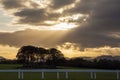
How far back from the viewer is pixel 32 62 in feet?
252

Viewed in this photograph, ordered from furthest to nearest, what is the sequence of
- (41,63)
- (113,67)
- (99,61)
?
(41,63), (99,61), (113,67)

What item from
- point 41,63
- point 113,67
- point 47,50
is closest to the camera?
point 113,67

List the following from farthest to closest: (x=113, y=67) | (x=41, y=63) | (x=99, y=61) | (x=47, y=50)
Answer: (x=47, y=50)
(x=41, y=63)
(x=99, y=61)
(x=113, y=67)

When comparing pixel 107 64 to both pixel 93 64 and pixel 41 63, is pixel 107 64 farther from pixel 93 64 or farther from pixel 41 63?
pixel 41 63

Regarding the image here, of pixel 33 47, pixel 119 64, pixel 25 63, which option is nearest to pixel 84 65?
pixel 119 64

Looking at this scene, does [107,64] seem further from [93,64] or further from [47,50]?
[47,50]

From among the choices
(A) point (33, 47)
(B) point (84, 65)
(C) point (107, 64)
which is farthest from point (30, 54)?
(C) point (107, 64)

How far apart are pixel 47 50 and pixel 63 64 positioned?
733 cm

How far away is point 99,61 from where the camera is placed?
69375 millimetres

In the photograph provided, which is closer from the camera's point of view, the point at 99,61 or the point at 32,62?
the point at 99,61

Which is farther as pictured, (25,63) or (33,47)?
(33,47)

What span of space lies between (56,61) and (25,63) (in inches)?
240

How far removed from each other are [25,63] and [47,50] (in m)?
7.80

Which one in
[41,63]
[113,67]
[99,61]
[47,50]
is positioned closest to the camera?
[113,67]
